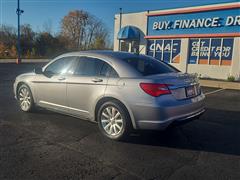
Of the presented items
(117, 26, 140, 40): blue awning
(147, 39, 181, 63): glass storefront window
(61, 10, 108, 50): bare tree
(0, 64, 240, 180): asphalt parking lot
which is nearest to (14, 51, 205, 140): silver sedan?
(0, 64, 240, 180): asphalt parking lot

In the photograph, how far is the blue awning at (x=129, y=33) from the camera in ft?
58.2

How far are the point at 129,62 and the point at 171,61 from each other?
515 inches

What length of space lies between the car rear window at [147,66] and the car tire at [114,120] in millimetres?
770

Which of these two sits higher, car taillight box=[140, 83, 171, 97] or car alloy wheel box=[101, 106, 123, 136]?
car taillight box=[140, 83, 171, 97]

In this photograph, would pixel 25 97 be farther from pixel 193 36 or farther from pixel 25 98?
pixel 193 36

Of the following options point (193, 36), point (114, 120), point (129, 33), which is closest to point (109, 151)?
point (114, 120)

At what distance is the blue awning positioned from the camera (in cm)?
1773

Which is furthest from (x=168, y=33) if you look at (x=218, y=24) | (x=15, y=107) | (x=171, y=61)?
(x=15, y=107)

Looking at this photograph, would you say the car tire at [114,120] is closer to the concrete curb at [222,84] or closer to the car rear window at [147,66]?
the car rear window at [147,66]

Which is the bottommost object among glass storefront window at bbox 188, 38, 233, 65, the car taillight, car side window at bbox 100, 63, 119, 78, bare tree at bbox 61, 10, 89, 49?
the car taillight

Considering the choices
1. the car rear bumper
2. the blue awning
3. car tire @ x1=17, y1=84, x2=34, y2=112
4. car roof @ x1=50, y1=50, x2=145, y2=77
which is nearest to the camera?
the car rear bumper

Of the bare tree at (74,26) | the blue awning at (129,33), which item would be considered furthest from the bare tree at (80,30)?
the blue awning at (129,33)

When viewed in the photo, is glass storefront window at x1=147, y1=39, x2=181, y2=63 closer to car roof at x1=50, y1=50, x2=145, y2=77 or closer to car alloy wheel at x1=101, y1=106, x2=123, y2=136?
car roof at x1=50, y1=50, x2=145, y2=77

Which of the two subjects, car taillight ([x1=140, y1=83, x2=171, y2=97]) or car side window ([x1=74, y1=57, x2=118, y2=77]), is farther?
car side window ([x1=74, y1=57, x2=118, y2=77])
